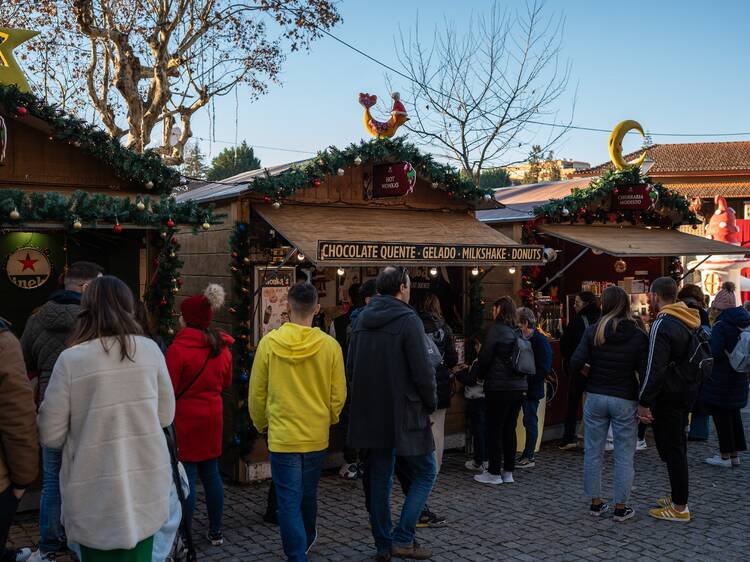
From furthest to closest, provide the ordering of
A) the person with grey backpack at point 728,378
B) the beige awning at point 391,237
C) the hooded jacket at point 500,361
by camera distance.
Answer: the person with grey backpack at point 728,378 < the hooded jacket at point 500,361 < the beige awning at point 391,237

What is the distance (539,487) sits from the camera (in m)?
7.00

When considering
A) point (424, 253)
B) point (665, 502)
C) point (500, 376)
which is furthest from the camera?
point (424, 253)

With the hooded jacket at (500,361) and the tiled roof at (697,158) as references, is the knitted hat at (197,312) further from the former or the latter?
the tiled roof at (697,158)

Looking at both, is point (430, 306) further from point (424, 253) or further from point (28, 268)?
point (28, 268)

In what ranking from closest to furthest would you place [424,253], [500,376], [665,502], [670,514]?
1. [670,514]
2. [665,502]
3. [500,376]
4. [424,253]

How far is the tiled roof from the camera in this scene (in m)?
35.6

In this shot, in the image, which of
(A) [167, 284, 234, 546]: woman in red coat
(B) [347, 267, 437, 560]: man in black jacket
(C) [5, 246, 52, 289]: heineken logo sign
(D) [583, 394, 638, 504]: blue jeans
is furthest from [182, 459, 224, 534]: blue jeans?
(C) [5, 246, 52, 289]: heineken logo sign

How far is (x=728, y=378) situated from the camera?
7.58m

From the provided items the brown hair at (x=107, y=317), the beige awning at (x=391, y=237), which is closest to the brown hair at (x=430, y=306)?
the beige awning at (x=391, y=237)

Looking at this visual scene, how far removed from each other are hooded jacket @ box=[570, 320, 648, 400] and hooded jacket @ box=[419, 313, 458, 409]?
121 cm

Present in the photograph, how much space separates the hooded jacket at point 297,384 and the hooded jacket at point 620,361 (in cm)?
232

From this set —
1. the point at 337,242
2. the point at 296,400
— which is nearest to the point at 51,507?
the point at 296,400

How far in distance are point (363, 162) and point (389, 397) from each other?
374cm

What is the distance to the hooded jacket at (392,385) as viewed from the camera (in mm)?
4727
